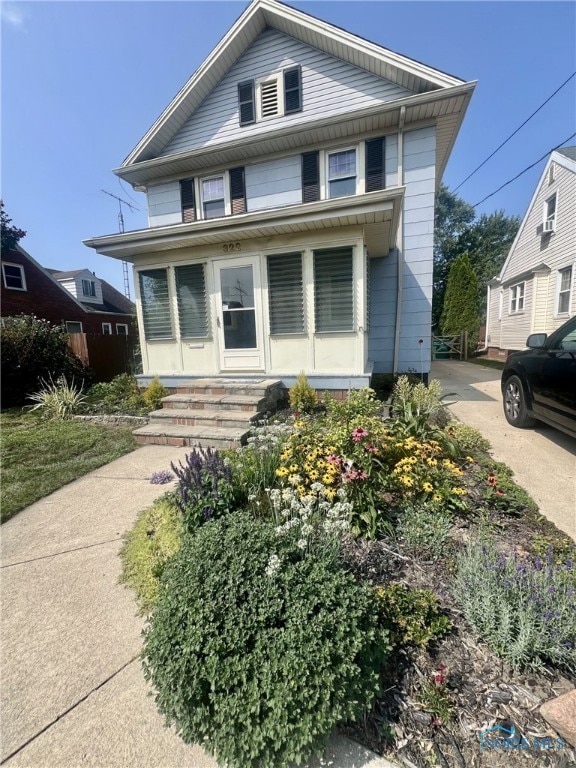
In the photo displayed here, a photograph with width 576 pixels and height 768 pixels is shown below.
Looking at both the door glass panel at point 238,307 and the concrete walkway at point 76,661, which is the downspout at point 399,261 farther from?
the concrete walkway at point 76,661

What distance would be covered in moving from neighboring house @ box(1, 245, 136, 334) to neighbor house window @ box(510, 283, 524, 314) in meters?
19.1

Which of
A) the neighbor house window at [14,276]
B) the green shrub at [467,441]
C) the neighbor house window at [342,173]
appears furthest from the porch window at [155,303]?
the neighbor house window at [14,276]

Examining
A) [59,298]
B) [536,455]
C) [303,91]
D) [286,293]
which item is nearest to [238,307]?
[286,293]

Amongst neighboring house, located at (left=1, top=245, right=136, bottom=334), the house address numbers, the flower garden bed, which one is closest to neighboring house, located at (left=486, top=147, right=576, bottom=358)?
the house address numbers

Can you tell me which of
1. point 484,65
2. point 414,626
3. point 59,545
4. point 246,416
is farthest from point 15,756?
point 484,65

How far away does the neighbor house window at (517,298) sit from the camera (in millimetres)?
→ 13945

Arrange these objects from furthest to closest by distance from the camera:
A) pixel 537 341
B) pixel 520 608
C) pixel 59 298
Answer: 1. pixel 59 298
2. pixel 537 341
3. pixel 520 608

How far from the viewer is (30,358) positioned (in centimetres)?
817

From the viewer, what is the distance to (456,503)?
267 centimetres

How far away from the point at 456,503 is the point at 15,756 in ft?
9.47

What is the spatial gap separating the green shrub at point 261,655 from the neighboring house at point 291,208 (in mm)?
4702

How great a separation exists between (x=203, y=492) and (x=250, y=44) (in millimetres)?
11034

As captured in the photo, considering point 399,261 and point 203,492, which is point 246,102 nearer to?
point 399,261

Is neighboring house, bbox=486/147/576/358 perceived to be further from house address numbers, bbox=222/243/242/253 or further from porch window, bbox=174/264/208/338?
porch window, bbox=174/264/208/338
